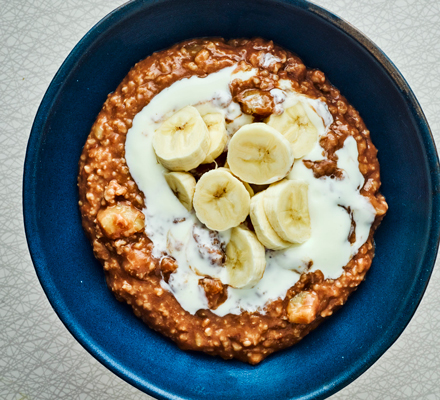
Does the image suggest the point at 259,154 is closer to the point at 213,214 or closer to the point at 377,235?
the point at 213,214

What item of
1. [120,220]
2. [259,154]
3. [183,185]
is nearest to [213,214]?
[183,185]

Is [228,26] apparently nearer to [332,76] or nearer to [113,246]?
[332,76]

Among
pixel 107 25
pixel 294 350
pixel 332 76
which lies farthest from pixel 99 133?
pixel 294 350

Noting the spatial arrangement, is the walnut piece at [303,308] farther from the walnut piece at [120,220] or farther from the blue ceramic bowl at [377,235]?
the walnut piece at [120,220]

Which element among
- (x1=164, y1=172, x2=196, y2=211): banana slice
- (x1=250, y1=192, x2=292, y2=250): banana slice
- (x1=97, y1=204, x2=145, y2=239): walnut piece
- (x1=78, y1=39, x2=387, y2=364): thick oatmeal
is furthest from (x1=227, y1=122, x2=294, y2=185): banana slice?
(x1=97, y1=204, x2=145, y2=239): walnut piece

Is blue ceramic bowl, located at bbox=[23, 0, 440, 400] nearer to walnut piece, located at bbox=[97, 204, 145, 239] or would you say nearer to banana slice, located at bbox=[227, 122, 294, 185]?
walnut piece, located at bbox=[97, 204, 145, 239]
